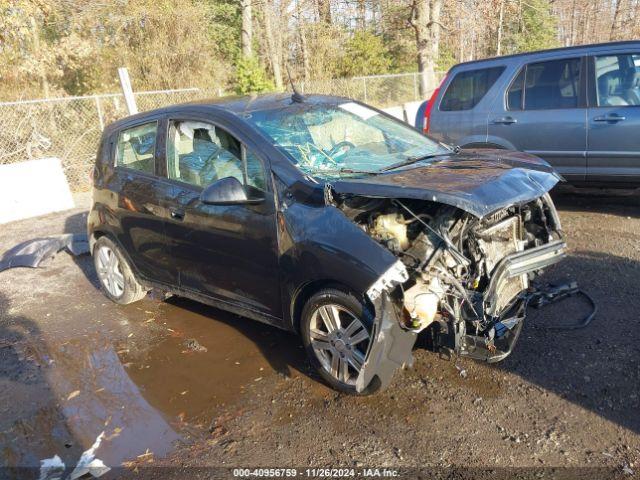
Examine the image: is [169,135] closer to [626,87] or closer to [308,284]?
[308,284]

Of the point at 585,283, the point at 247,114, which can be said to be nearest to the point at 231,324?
the point at 247,114

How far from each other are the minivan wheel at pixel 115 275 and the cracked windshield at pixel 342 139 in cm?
219

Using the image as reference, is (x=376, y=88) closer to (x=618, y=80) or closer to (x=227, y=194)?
(x=618, y=80)

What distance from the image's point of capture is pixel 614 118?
5.85 m

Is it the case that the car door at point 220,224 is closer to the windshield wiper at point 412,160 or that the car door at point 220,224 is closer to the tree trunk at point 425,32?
the windshield wiper at point 412,160

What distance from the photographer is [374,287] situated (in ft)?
9.87

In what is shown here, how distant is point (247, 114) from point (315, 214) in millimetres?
1120

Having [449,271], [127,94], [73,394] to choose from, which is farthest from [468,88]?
[127,94]

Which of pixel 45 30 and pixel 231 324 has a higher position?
pixel 45 30

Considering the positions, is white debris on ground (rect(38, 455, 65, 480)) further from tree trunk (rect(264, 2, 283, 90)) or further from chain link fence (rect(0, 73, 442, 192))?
tree trunk (rect(264, 2, 283, 90))

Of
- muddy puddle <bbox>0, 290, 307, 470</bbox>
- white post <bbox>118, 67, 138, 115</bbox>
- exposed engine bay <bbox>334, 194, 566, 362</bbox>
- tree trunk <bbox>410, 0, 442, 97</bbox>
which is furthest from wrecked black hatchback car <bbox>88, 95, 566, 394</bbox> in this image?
tree trunk <bbox>410, 0, 442, 97</bbox>

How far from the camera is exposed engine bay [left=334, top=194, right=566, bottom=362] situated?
124 inches

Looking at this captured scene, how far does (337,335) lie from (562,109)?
14.5 ft

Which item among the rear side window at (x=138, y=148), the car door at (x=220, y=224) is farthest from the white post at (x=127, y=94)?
the car door at (x=220, y=224)
